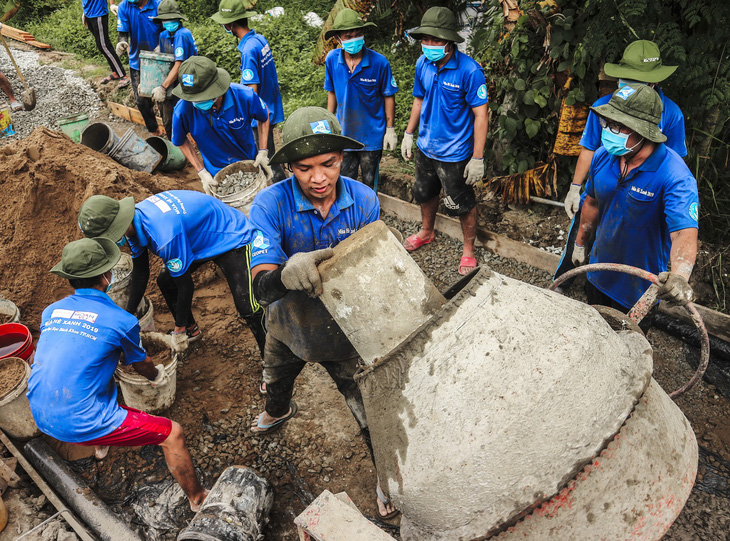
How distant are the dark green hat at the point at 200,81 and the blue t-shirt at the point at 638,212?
3577 mm

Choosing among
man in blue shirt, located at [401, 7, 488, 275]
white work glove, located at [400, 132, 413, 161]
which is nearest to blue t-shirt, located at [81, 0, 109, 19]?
white work glove, located at [400, 132, 413, 161]

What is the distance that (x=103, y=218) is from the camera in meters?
3.52

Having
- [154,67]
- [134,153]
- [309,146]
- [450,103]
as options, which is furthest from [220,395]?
[154,67]

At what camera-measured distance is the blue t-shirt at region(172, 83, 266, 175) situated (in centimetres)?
520

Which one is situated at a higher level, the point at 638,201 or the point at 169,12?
the point at 169,12

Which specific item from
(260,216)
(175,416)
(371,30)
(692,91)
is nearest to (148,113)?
(371,30)

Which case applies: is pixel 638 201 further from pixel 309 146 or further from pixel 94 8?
pixel 94 8

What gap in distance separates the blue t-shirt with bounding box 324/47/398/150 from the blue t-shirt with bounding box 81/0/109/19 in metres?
7.07

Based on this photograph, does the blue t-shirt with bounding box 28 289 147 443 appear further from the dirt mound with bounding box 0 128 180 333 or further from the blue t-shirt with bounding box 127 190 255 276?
the dirt mound with bounding box 0 128 180 333

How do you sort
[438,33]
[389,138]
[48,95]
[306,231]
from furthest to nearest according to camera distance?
[48,95]
[389,138]
[438,33]
[306,231]

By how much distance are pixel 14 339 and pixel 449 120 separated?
4.49m

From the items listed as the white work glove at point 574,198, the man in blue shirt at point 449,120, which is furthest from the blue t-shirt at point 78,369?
the white work glove at point 574,198

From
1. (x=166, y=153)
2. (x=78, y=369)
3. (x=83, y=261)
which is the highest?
(x=83, y=261)

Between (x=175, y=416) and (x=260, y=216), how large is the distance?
7.89ft
